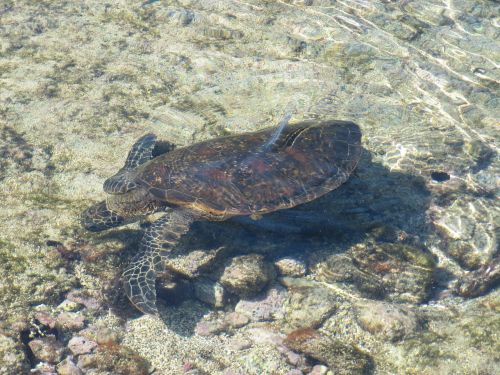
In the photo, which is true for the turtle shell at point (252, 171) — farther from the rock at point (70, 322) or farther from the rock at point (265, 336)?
the rock at point (70, 322)

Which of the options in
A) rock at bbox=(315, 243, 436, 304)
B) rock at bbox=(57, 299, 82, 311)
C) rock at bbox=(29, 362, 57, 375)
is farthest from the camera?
rock at bbox=(315, 243, 436, 304)

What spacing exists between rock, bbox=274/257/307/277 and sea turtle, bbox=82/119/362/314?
0.52 metres

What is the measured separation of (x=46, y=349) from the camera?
12.3 feet

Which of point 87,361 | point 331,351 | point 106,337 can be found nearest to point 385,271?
point 331,351

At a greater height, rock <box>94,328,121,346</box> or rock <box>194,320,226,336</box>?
rock <box>94,328,121,346</box>

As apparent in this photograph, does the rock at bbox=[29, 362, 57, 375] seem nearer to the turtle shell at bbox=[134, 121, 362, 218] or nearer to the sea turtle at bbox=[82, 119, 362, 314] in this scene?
the sea turtle at bbox=[82, 119, 362, 314]

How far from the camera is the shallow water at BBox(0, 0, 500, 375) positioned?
12.8 feet

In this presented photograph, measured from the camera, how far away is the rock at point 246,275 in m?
4.22

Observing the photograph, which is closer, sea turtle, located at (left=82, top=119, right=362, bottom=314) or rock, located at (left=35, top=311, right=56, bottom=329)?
rock, located at (left=35, top=311, right=56, bottom=329)

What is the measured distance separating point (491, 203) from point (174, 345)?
3440 mm

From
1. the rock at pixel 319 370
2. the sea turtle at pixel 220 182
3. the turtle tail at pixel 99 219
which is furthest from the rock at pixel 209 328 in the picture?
the turtle tail at pixel 99 219

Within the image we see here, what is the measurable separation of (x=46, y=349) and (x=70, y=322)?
0.94ft

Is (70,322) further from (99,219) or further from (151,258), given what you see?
(99,219)

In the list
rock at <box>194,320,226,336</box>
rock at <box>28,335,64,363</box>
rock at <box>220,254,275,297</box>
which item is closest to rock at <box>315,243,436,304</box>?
rock at <box>220,254,275,297</box>
